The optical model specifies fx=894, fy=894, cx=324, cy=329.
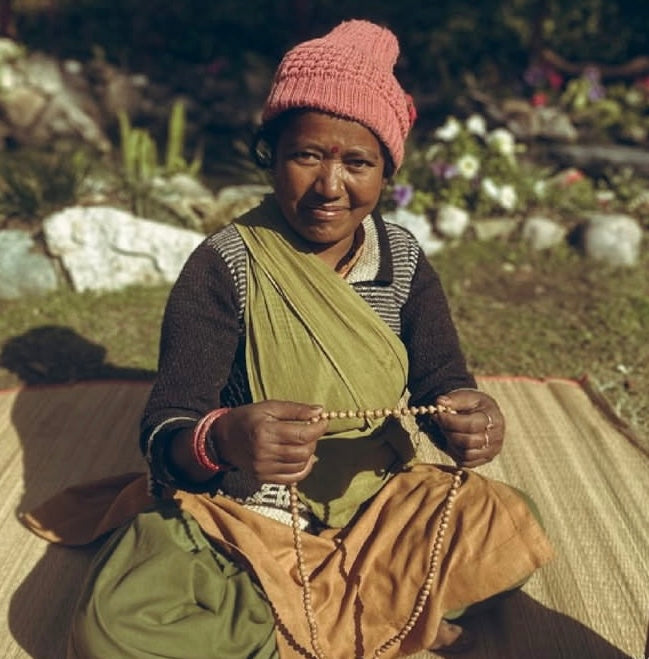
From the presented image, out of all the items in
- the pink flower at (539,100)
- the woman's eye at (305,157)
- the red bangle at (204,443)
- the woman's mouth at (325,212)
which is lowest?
the red bangle at (204,443)

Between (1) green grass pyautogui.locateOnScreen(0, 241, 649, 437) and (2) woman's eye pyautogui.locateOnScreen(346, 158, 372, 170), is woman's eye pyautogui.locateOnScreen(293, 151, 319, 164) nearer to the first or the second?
(2) woman's eye pyautogui.locateOnScreen(346, 158, 372, 170)

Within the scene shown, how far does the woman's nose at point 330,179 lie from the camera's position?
2.19m

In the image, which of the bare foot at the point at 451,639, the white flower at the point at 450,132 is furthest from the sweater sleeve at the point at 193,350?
the white flower at the point at 450,132

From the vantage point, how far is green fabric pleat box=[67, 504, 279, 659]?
6.87 ft

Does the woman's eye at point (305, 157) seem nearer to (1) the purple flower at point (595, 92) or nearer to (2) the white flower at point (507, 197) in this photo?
(2) the white flower at point (507, 197)

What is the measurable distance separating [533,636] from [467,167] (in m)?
3.97

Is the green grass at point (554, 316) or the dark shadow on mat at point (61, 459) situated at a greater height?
the green grass at point (554, 316)

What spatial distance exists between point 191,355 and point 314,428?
46 centimetres

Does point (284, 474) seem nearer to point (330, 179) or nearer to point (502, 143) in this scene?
point (330, 179)

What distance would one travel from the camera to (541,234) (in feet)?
19.3

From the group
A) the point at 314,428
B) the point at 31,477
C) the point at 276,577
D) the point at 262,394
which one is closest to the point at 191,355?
the point at 262,394

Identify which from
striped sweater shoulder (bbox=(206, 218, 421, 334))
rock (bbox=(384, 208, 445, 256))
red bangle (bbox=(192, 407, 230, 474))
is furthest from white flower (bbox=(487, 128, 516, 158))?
red bangle (bbox=(192, 407, 230, 474))

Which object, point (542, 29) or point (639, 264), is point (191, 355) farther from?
point (542, 29)

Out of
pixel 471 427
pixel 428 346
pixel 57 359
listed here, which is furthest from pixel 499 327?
pixel 471 427
